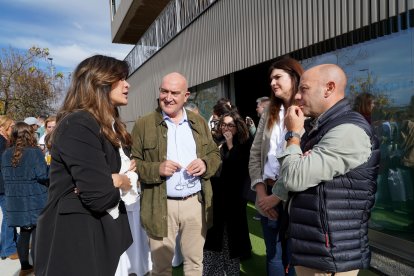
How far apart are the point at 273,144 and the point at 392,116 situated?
2.35 metres

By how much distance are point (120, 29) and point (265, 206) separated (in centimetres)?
2379

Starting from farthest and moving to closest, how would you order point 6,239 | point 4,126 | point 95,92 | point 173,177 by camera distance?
point 4,126 < point 6,239 < point 173,177 < point 95,92

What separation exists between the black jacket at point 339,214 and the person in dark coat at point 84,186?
106 cm

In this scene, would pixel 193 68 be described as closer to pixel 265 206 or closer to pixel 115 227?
pixel 265 206

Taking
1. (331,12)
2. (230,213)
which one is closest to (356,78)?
(331,12)

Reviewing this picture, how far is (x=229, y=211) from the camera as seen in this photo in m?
3.82

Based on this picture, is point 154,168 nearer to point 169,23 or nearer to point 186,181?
point 186,181

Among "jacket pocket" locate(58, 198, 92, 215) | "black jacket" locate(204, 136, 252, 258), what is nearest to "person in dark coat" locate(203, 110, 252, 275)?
"black jacket" locate(204, 136, 252, 258)

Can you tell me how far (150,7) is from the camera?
1950 cm

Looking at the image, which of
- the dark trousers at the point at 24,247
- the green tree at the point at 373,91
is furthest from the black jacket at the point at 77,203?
the green tree at the point at 373,91

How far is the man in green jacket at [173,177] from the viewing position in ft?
9.06

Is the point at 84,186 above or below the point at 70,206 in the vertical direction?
above

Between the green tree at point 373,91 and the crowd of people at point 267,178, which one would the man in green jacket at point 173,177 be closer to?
the crowd of people at point 267,178

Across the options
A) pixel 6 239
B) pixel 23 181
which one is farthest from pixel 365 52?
pixel 6 239
